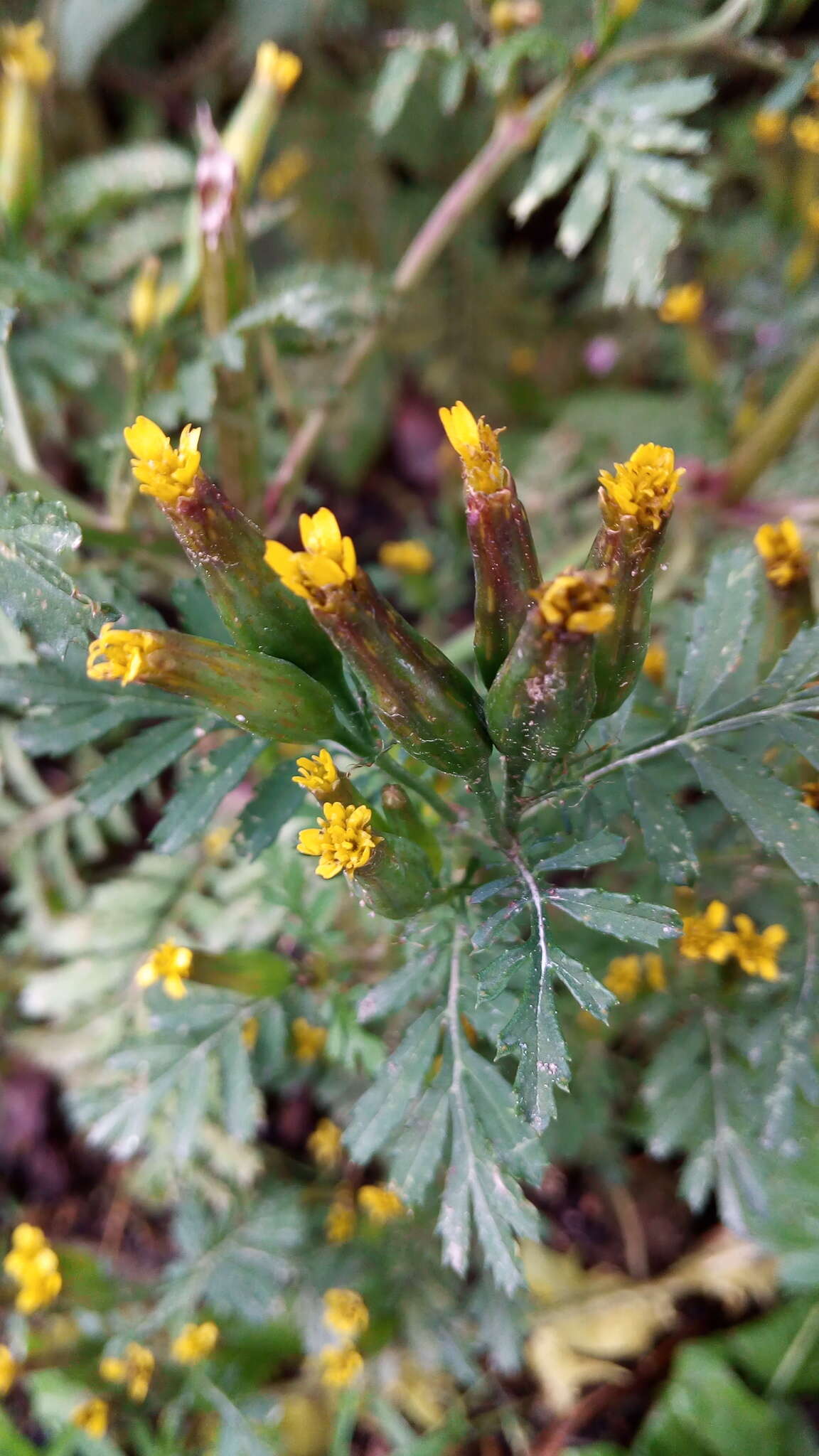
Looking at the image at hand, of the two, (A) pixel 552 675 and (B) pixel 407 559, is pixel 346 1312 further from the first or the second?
(B) pixel 407 559

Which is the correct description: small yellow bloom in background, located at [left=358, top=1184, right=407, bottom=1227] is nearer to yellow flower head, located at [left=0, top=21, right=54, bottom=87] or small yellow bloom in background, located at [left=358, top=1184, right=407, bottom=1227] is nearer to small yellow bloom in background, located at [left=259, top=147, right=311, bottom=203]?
yellow flower head, located at [left=0, top=21, right=54, bottom=87]

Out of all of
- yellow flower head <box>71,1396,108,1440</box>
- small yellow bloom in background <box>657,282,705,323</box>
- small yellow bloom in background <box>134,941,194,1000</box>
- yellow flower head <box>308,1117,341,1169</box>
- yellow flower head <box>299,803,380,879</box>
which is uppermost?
small yellow bloom in background <box>657,282,705,323</box>

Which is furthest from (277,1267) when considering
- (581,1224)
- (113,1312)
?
(581,1224)

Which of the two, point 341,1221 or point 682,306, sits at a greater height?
point 682,306

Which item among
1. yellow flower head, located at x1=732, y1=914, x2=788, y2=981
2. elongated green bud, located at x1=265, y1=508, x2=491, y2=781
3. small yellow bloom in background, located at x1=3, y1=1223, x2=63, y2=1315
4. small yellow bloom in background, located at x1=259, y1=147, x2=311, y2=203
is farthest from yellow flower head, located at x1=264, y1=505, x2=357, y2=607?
small yellow bloom in background, located at x1=259, y1=147, x2=311, y2=203


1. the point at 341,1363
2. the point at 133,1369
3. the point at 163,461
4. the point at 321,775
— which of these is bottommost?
the point at 341,1363

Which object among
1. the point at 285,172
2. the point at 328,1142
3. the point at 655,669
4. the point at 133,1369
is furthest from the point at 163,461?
the point at 285,172
